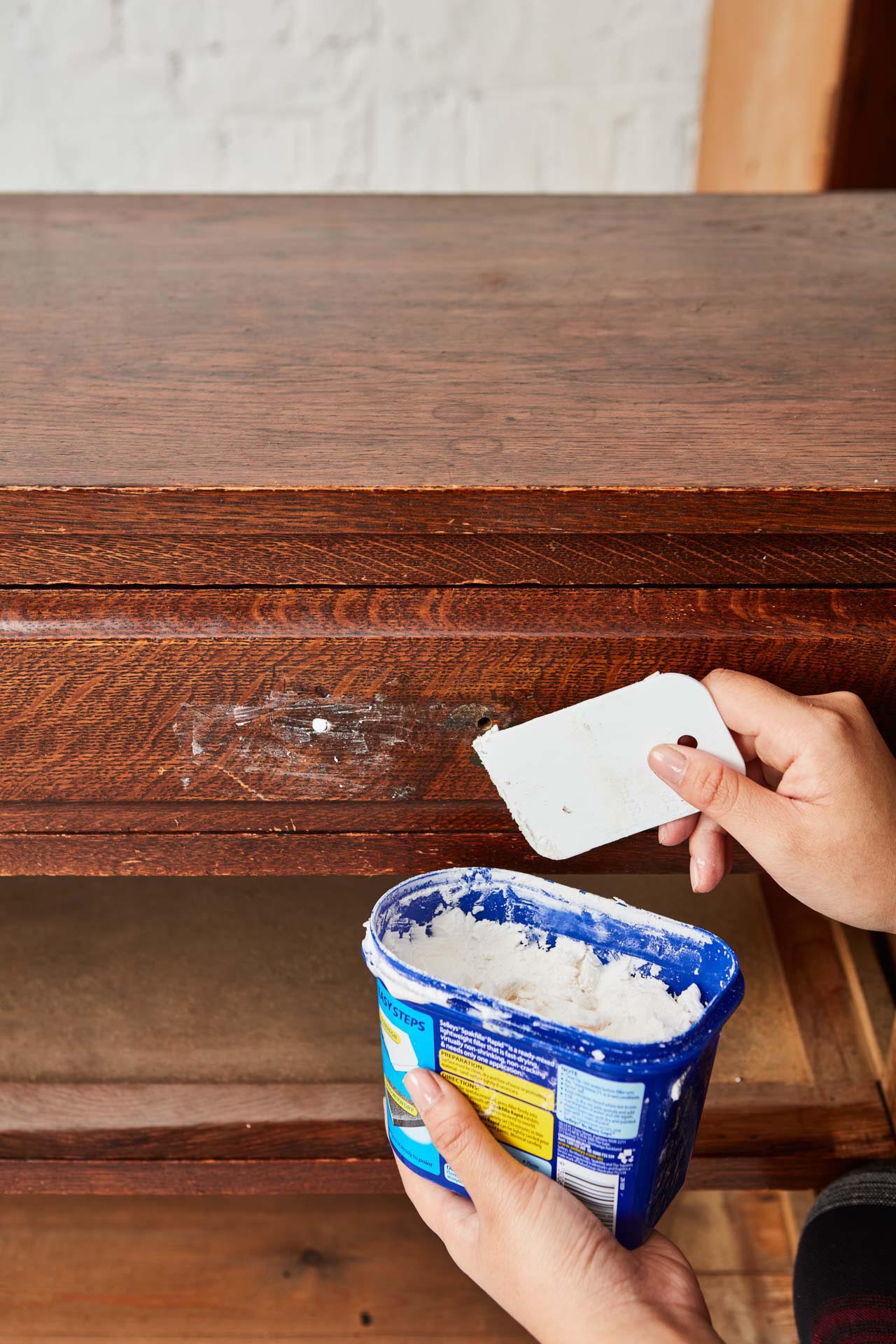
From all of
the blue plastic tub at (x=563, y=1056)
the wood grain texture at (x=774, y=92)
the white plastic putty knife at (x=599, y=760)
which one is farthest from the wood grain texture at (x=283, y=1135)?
the wood grain texture at (x=774, y=92)

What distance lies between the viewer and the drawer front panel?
48 centimetres

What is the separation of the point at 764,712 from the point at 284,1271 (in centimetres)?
55

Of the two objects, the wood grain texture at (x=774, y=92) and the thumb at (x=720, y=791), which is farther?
the wood grain texture at (x=774, y=92)

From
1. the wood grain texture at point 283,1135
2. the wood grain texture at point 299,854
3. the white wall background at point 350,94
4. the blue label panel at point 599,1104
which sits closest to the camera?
the blue label panel at point 599,1104

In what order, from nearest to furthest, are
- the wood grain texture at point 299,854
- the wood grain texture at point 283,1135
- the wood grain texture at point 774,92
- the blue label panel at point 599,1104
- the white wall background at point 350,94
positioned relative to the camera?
the blue label panel at point 599,1104, the wood grain texture at point 299,854, the wood grain texture at point 283,1135, the wood grain texture at point 774,92, the white wall background at point 350,94

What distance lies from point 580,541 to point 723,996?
0.65 ft

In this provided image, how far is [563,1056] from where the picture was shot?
0.43m

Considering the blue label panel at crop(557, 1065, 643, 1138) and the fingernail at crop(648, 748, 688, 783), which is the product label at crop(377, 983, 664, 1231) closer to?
the blue label panel at crop(557, 1065, 643, 1138)

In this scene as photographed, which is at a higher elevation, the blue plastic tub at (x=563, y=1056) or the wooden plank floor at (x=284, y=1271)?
the blue plastic tub at (x=563, y=1056)

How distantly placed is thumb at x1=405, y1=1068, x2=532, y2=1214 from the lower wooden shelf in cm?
18

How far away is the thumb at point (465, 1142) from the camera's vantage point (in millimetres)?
465

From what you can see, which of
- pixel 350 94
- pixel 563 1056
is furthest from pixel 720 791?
pixel 350 94

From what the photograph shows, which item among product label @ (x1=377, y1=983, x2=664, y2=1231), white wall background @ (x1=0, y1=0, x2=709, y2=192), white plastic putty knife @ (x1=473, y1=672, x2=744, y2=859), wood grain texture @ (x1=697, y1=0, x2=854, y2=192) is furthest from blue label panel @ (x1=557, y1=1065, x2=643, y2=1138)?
white wall background @ (x1=0, y1=0, x2=709, y2=192)

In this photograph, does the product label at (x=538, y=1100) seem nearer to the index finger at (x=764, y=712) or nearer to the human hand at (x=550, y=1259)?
the human hand at (x=550, y=1259)
